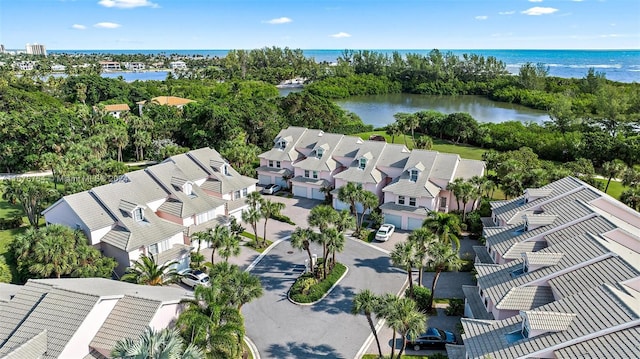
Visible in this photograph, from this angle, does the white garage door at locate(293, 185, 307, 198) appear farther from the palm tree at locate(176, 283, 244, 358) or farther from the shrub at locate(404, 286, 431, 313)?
the palm tree at locate(176, 283, 244, 358)

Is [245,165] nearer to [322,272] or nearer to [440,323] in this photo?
[322,272]

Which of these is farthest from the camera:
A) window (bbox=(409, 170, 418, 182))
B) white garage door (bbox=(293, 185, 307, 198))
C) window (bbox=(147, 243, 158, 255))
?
white garage door (bbox=(293, 185, 307, 198))

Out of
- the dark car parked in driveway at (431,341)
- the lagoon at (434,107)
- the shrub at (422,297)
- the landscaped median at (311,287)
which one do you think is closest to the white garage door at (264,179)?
the landscaped median at (311,287)

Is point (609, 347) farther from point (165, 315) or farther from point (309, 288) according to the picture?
point (165, 315)

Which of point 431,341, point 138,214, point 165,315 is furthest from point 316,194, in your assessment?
point 165,315

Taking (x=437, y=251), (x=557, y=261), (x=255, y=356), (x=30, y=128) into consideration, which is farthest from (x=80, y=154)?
(x=557, y=261)

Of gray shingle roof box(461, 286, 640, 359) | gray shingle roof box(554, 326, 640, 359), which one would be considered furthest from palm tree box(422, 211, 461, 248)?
gray shingle roof box(554, 326, 640, 359)
